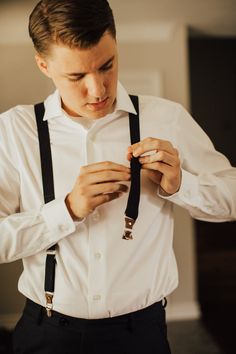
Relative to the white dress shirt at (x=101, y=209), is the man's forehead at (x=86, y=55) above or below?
above

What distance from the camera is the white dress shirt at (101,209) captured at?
0.58 m

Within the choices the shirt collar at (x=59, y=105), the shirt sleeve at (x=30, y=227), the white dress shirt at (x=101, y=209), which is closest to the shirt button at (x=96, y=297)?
the white dress shirt at (x=101, y=209)

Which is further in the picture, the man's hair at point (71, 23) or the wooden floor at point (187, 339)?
the wooden floor at point (187, 339)

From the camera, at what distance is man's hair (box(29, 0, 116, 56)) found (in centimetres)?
49

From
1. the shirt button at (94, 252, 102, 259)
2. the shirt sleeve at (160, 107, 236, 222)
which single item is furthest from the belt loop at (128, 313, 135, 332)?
the shirt sleeve at (160, 107, 236, 222)

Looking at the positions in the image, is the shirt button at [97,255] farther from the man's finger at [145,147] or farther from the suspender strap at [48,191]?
the man's finger at [145,147]

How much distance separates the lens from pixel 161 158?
487 mm

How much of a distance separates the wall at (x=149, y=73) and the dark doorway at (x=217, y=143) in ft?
0.08

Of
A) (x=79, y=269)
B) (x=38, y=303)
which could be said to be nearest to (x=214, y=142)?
(x=79, y=269)

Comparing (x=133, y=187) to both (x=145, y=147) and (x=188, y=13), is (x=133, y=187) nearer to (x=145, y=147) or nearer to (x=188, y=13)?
(x=145, y=147)

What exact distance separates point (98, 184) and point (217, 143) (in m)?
0.31

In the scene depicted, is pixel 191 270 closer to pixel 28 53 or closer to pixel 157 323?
pixel 157 323

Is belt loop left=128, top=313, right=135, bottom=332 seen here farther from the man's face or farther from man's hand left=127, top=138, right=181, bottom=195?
the man's face

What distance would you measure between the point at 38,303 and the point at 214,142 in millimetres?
476
